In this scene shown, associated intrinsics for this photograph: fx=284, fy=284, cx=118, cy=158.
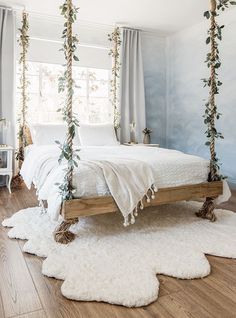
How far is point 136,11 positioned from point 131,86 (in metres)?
1.26

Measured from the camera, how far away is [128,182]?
2467 millimetres

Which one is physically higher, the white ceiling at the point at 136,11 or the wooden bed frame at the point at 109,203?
the white ceiling at the point at 136,11

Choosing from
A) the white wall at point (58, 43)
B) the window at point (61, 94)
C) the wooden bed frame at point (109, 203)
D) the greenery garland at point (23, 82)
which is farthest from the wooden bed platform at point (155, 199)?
the white wall at point (58, 43)

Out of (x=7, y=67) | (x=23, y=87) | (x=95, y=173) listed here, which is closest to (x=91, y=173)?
(x=95, y=173)

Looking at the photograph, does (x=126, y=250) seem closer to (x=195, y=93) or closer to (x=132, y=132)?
(x=132, y=132)

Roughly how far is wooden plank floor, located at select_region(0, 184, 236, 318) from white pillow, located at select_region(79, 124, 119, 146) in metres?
2.41

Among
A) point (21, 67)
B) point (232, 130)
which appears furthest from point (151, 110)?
point (21, 67)

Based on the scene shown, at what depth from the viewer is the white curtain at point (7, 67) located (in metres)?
4.18

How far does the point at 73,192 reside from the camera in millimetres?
2227

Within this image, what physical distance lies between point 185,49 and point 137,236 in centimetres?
403

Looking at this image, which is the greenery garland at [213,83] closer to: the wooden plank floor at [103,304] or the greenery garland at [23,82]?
the wooden plank floor at [103,304]

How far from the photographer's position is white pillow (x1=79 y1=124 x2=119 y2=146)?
4281mm

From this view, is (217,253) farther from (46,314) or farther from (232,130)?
(232,130)

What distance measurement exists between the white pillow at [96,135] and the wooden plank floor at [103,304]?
7.89 ft
